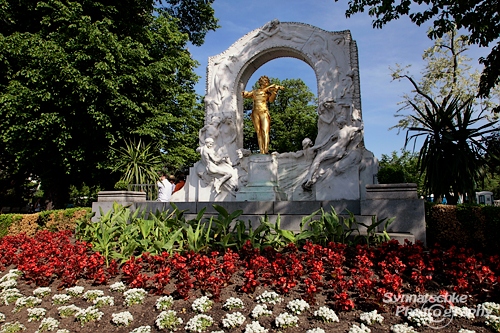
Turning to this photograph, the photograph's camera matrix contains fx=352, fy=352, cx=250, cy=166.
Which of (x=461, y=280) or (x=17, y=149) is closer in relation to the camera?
(x=461, y=280)

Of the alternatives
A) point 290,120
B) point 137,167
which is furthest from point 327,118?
point 290,120

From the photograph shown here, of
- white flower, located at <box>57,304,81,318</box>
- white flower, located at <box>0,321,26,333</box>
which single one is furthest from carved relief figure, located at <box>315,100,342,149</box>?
white flower, located at <box>0,321,26,333</box>

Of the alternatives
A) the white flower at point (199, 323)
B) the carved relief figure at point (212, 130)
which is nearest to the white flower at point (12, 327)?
the white flower at point (199, 323)

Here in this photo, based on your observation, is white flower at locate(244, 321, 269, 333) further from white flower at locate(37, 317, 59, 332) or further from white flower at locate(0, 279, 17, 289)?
white flower at locate(0, 279, 17, 289)

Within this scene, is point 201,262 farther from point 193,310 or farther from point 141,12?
point 141,12

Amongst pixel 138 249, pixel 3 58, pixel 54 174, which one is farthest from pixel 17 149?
pixel 138 249

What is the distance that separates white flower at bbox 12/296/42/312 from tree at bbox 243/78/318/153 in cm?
1953

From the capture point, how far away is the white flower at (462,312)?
130 inches

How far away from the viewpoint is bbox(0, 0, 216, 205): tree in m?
10.9

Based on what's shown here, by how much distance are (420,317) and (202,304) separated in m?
2.10

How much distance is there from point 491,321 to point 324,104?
7.66m

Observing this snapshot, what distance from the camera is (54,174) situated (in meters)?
13.0

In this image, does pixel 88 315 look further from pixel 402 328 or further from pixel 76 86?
pixel 76 86

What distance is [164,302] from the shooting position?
380 centimetres
